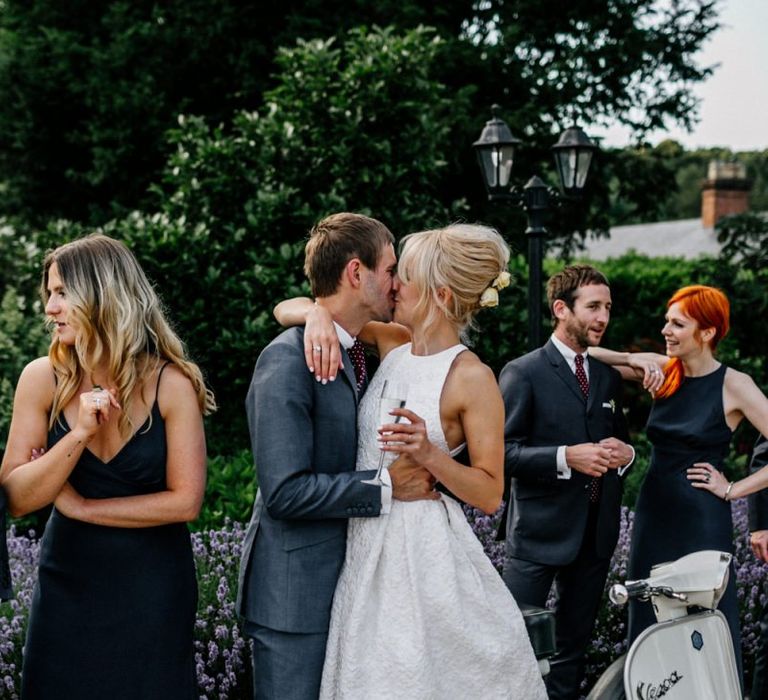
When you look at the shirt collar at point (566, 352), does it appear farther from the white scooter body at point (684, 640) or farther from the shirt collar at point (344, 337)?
the shirt collar at point (344, 337)

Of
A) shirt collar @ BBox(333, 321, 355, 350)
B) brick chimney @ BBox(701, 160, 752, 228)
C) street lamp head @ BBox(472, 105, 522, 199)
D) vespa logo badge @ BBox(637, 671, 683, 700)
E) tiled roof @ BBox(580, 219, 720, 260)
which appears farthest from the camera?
tiled roof @ BBox(580, 219, 720, 260)

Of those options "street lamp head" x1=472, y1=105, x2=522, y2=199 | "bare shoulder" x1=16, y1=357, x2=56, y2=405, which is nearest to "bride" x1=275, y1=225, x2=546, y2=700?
"bare shoulder" x1=16, y1=357, x2=56, y2=405

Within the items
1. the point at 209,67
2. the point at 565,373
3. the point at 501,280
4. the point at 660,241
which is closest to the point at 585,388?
the point at 565,373

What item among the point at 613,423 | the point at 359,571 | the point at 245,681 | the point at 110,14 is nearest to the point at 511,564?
the point at 613,423

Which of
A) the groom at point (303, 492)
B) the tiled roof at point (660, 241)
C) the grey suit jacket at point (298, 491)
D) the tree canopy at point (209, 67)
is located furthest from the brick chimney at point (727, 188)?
the grey suit jacket at point (298, 491)

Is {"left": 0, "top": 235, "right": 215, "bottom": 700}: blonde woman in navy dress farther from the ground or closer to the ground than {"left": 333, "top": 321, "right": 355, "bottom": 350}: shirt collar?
closer to the ground

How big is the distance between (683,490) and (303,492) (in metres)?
2.39

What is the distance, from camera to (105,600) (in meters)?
2.69

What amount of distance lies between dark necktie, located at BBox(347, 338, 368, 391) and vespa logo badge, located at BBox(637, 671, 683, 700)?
1.28 m

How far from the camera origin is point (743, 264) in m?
10.8

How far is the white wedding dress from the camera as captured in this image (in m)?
2.75

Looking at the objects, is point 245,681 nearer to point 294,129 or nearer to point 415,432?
point 415,432

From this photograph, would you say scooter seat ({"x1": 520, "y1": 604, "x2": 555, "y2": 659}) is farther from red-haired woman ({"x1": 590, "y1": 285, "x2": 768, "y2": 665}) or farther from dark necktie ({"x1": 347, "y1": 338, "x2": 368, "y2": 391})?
red-haired woman ({"x1": 590, "y1": 285, "x2": 768, "y2": 665})

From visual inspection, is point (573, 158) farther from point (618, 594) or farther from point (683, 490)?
point (618, 594)
